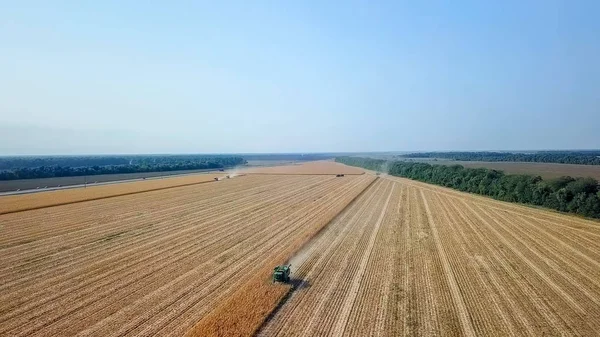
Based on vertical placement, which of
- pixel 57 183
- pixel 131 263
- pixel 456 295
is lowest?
pixel 456 295

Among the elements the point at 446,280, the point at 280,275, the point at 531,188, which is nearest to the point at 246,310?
the point at 280,275

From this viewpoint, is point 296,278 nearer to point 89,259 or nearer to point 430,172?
point 89,259

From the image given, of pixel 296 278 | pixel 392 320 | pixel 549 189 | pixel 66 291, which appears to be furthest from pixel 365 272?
pixel 549 189

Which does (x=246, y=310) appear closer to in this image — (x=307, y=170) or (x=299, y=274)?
(x=299, y=274)

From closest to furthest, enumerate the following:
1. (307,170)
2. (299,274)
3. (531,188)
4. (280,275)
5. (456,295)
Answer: (456,295), (280,275), (299,274), (531,188), (307,170)

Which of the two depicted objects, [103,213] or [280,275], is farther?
[103,213]

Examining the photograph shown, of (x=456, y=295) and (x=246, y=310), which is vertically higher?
(x=246, y=310)

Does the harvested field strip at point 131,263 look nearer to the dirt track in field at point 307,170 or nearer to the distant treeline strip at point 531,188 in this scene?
the distant treeline strip at point 531,188
